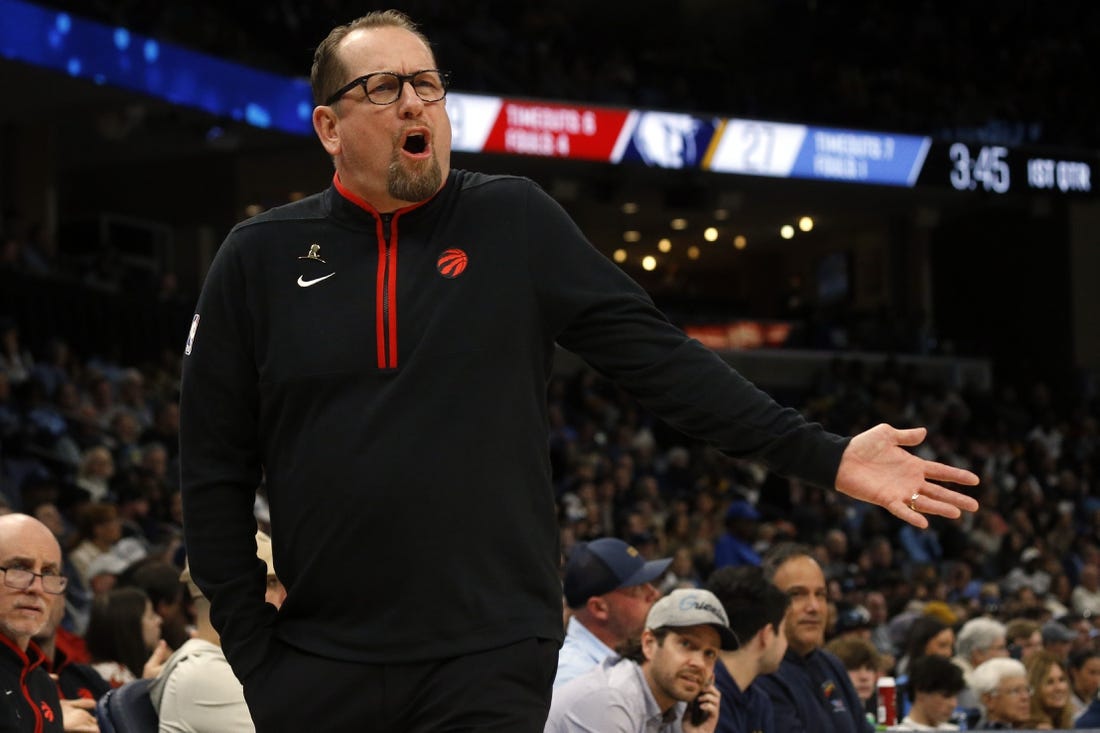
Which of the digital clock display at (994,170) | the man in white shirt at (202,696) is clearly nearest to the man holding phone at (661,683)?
the man in white shirt at (202,696)

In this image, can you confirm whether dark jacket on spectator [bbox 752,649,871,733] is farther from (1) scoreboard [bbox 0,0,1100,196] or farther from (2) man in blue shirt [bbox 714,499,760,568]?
(1) scoreboard [bbox 0,0,1100,196]

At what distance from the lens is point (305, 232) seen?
7.72ft

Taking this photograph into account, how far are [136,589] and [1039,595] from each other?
9.65m

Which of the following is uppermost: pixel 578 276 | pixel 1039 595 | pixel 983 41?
pixel 983 41

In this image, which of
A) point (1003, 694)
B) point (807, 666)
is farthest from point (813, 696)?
point (1003, 694)

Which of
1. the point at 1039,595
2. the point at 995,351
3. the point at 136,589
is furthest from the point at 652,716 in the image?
the point at 995,351

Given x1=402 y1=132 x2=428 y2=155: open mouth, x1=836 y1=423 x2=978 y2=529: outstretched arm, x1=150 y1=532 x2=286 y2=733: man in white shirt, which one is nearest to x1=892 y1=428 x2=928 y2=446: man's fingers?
x1=836 y1=423 x2=978 y2=529: outstretched arm

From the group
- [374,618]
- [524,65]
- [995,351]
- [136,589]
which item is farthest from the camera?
[995,351]

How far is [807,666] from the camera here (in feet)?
18.3

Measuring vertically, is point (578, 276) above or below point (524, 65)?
below

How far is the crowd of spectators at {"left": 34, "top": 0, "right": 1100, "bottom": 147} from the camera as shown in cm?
1783

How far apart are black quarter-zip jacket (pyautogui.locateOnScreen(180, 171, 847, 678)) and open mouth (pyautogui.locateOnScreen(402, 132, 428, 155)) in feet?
0.26

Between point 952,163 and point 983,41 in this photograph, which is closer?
point 952,163

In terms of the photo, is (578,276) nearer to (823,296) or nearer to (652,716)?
(652,716)
